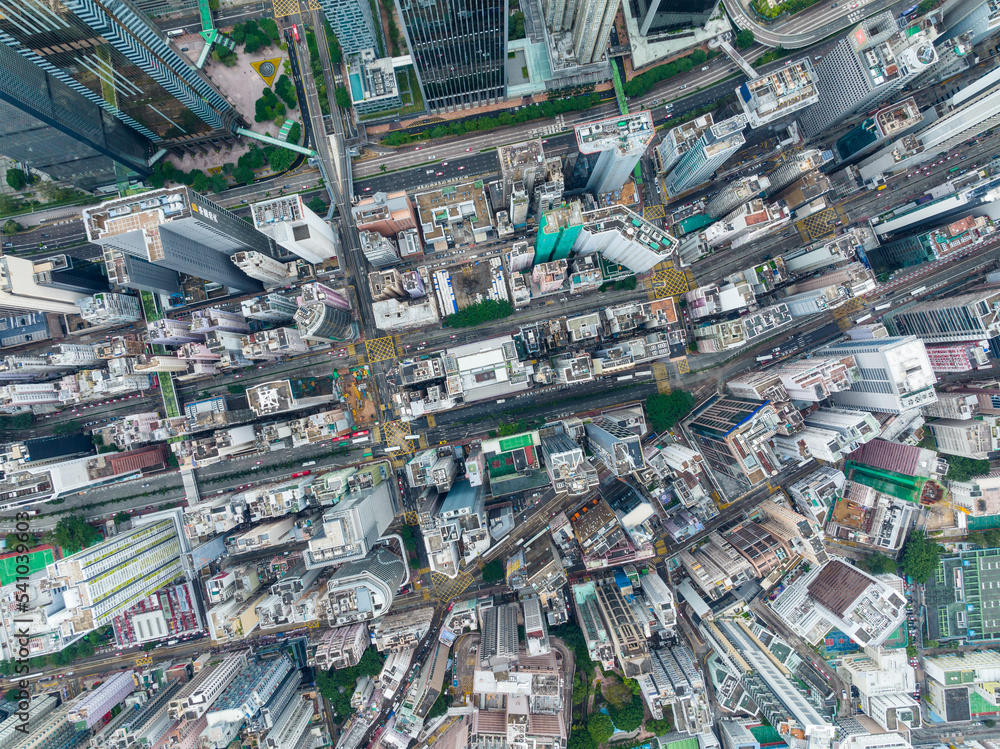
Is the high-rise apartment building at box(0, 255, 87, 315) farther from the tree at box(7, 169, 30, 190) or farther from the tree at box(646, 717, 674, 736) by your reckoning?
the tree at box(646, 717, 674, 736)

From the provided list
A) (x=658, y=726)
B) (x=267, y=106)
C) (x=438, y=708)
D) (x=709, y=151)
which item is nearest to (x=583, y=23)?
(x=709, y=151)

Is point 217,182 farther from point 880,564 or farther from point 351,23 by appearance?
point 880,564

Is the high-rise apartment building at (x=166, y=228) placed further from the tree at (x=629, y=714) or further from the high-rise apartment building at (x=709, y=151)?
the tree at (x=629, y=714)

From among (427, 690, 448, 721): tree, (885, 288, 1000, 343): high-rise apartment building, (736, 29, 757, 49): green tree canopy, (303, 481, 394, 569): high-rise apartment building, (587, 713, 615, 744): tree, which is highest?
(736, 29, 757, 49): green tree canopy


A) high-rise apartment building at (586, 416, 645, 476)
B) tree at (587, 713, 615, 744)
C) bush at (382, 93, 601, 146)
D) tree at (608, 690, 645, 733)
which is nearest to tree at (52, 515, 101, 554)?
bush at (382, 93, 601, 146)

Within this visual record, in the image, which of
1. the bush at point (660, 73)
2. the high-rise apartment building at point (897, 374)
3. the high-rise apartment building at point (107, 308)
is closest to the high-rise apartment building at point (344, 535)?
the high-rise apartment building at point (107, 308)

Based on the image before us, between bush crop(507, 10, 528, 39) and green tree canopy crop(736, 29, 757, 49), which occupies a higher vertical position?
bush crop(507, 10, 528, 39)

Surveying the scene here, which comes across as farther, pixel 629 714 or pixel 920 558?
pixel 920 558
